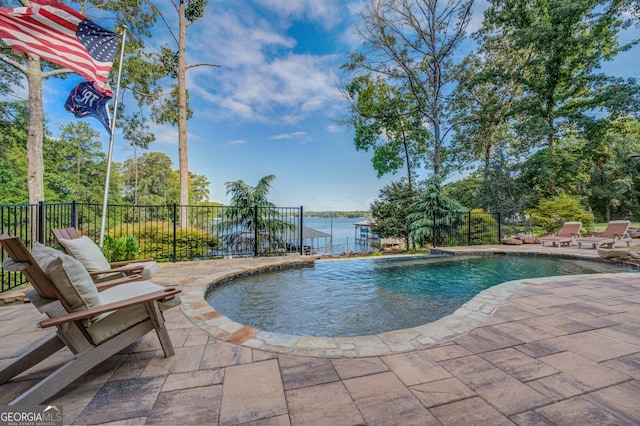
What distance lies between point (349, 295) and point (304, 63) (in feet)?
35.8

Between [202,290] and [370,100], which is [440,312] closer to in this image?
[202,290]

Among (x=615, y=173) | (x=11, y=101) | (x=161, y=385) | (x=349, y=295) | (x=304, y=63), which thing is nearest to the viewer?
(x=161, y=385)

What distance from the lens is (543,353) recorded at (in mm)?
1891

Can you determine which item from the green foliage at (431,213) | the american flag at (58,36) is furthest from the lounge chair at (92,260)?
the green foliage at (431,213)

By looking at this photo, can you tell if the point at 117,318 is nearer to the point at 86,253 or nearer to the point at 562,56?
the point at 86,253

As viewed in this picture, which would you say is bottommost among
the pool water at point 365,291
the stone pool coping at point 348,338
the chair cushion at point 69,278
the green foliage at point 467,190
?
the pool water at point 365,291

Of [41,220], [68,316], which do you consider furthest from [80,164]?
[68,316]

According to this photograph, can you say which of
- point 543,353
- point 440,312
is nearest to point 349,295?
point 440,312

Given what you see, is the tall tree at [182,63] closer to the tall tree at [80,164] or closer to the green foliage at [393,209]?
the green foliage at [393,209]

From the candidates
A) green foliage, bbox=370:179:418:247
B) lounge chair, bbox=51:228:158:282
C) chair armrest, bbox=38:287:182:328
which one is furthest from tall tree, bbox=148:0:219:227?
green foliage, bbox=370:179:418:247

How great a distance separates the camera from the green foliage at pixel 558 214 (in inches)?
421

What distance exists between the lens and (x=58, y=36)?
145 inches

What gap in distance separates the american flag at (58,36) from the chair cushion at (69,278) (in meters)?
3.78

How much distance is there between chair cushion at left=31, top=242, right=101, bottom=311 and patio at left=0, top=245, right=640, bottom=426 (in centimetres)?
54
